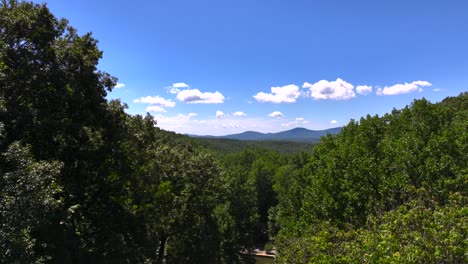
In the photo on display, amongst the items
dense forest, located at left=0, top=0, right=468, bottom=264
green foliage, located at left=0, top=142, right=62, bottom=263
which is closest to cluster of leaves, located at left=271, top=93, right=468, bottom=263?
dense forest, located at left=0, top=0, right=468, bottom=264

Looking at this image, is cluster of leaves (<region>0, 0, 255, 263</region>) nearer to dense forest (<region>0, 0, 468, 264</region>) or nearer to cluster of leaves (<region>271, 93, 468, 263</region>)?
dense forest (<region>0, 0, 468, 264</region>)

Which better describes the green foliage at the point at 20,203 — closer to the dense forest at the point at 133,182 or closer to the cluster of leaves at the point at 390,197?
the dense forest at the point at 133,182

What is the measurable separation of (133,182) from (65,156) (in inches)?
145

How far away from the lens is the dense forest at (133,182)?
9078mm

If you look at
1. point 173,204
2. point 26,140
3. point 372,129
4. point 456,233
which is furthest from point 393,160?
point 26,140

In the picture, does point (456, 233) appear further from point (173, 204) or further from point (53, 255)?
point (173, 204)

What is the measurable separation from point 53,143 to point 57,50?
154 inches

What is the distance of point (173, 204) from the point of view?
2336 centimetres

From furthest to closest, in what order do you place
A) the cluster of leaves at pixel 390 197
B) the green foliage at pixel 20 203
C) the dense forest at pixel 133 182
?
the dense forest at pixel 133 182
the cluster of leaves at pixel 390 197
the green foliage at pixel 20 203

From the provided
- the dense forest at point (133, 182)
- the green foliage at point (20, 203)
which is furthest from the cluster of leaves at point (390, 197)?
the green foliage at point (20, 203)

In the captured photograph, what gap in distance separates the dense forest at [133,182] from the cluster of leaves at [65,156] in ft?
0.15

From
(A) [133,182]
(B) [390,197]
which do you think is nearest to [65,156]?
(A) [133,182]

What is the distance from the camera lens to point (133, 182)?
17.7 meters

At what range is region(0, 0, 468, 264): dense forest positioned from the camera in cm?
908
